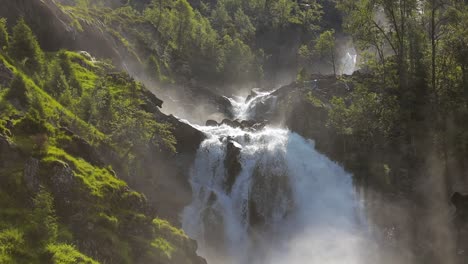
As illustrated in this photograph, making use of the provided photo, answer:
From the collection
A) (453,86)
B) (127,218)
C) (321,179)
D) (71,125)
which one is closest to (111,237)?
(127,218)

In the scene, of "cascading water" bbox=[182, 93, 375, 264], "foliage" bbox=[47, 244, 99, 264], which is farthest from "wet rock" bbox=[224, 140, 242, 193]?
"foliage" bbox=[47, 244, 99, 264]

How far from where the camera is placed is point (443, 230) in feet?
105

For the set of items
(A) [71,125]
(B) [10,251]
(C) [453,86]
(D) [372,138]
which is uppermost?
(C) [453,86]

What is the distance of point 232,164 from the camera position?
137 feet

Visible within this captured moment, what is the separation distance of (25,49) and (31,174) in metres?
18.7

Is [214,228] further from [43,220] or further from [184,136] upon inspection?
[43,220]

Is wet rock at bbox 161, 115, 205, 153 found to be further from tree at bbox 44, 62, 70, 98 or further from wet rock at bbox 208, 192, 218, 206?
tree at bbox 44, 62, 70, 98

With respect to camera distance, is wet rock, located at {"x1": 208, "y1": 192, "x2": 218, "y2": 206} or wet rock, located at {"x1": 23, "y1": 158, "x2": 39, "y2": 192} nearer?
wet rock, located at {"x1": 23, "y1": 158, "x2": 39, "y2": 192}

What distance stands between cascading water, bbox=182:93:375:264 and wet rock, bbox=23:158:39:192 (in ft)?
62.7

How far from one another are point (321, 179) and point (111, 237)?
24412mm

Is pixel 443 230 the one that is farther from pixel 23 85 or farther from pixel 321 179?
pixel 23 85

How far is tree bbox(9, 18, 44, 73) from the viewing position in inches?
1359

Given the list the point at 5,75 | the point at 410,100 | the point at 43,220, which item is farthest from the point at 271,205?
the point at 5,75

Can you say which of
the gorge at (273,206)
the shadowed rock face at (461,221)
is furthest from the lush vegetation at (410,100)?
the gorge at (273,206)
